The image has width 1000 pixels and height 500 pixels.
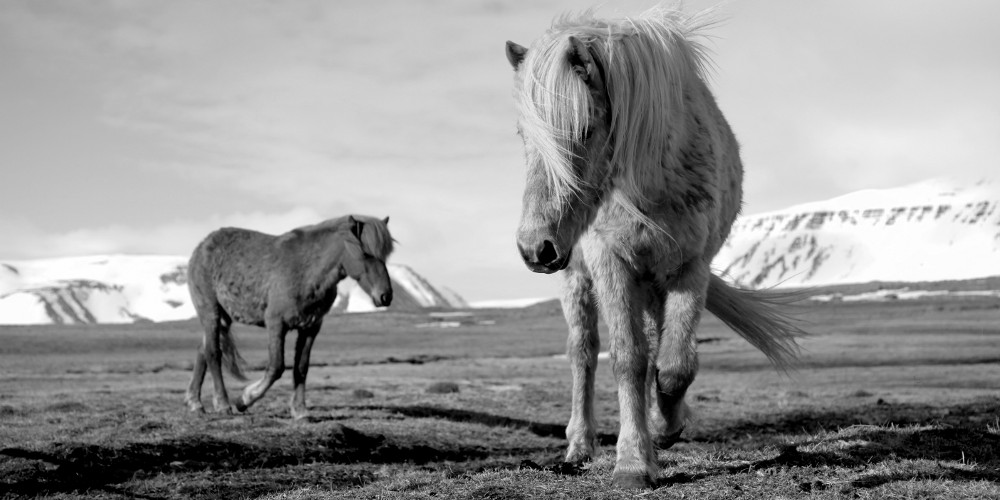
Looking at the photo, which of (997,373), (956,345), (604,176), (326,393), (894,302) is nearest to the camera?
(604,176)

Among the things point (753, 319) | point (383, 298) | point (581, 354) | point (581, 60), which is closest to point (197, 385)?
point (383, 298)

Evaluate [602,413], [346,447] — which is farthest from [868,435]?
[602,413]

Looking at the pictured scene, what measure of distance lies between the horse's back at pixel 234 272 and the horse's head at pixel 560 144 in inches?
349

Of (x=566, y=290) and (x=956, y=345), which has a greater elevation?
(x=566, y=290)

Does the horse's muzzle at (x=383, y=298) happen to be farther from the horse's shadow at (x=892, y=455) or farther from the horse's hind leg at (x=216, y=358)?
the horse's shadow at (x=892, y=455)

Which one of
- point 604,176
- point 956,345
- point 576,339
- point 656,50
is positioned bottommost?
point 956,345

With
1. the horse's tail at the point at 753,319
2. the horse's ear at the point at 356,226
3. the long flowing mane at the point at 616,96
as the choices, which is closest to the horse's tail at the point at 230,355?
the horse's ear at the point at 356,226

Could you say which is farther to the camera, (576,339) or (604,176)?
(576,339)

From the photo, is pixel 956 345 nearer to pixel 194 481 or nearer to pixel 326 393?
pixel 326 393

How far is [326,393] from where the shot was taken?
1948 cm

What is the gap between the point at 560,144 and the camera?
5680 millimetres

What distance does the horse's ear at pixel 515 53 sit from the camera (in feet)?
20.5

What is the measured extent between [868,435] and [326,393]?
13.3 meters

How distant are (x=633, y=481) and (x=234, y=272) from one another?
955 centimetres
